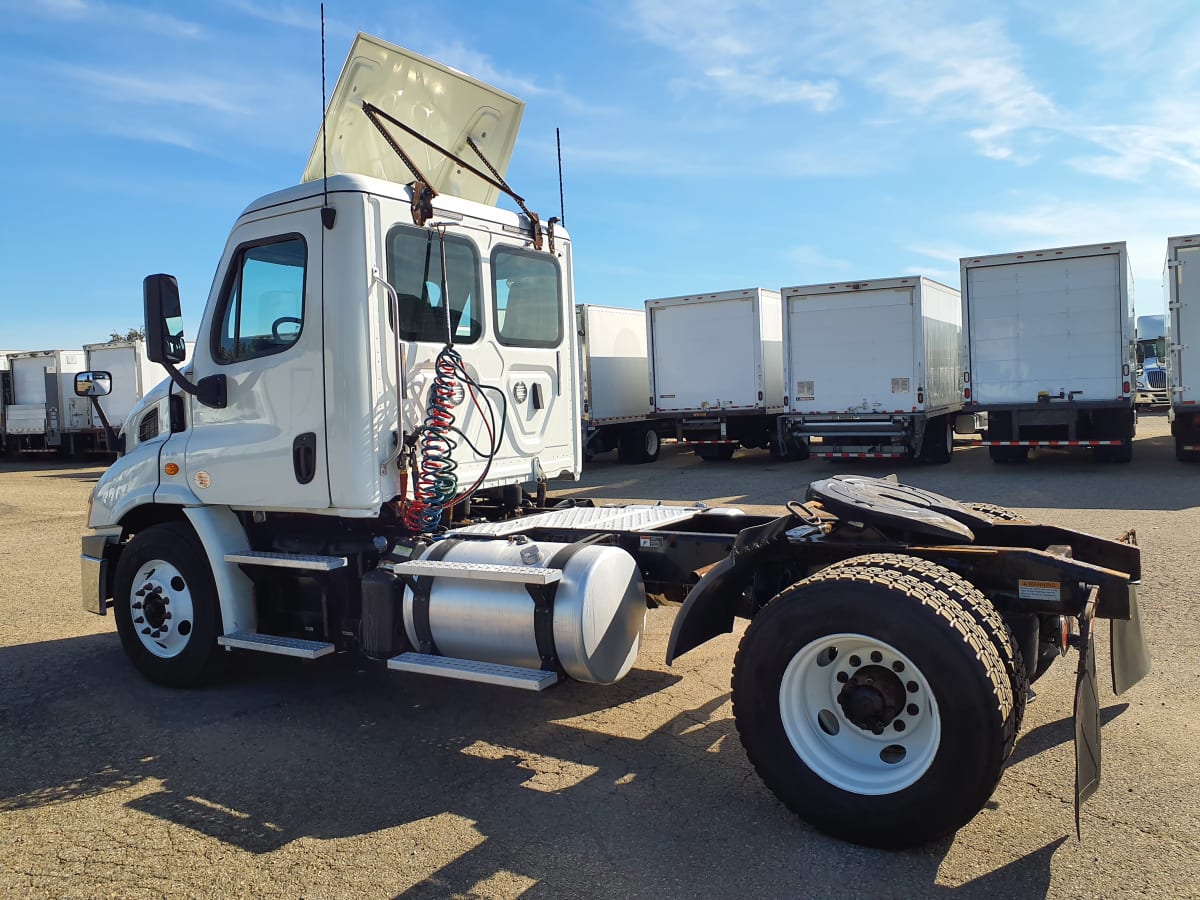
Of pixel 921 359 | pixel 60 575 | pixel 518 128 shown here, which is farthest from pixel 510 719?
pixel 921 359

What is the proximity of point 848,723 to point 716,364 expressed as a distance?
52.4 feet

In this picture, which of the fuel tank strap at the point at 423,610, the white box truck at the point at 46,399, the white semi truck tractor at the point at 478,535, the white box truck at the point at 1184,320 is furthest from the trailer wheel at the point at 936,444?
the white box truck at the point at 46,399

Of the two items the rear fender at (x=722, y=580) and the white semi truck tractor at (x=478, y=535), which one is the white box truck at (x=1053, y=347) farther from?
the rear fender at (x=722, y=580)

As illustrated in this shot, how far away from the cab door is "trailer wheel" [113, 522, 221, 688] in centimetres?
40

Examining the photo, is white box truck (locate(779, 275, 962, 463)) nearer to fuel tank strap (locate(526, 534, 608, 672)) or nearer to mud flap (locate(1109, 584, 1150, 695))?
mud flap (locate(1109, 584, 1150, 695))

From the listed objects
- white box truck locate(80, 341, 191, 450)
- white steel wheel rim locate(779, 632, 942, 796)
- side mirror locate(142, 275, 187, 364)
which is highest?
white box truck locate(80, 341, 191, 450)

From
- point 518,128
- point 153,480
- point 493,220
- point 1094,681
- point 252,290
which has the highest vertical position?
point 518,128

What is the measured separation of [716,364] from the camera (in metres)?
19.3

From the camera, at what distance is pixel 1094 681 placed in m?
3.36

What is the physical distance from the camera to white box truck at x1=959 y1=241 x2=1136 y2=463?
15.3m

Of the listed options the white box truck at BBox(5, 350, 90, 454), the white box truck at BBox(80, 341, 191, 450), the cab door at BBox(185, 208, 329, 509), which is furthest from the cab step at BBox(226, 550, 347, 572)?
the white box truck at BBox(5, 350, 90, 454)

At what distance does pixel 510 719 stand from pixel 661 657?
1312 mm

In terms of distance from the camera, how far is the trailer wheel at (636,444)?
834 inches

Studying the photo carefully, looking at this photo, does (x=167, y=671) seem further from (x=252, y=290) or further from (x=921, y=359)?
(x=921, y=359)
